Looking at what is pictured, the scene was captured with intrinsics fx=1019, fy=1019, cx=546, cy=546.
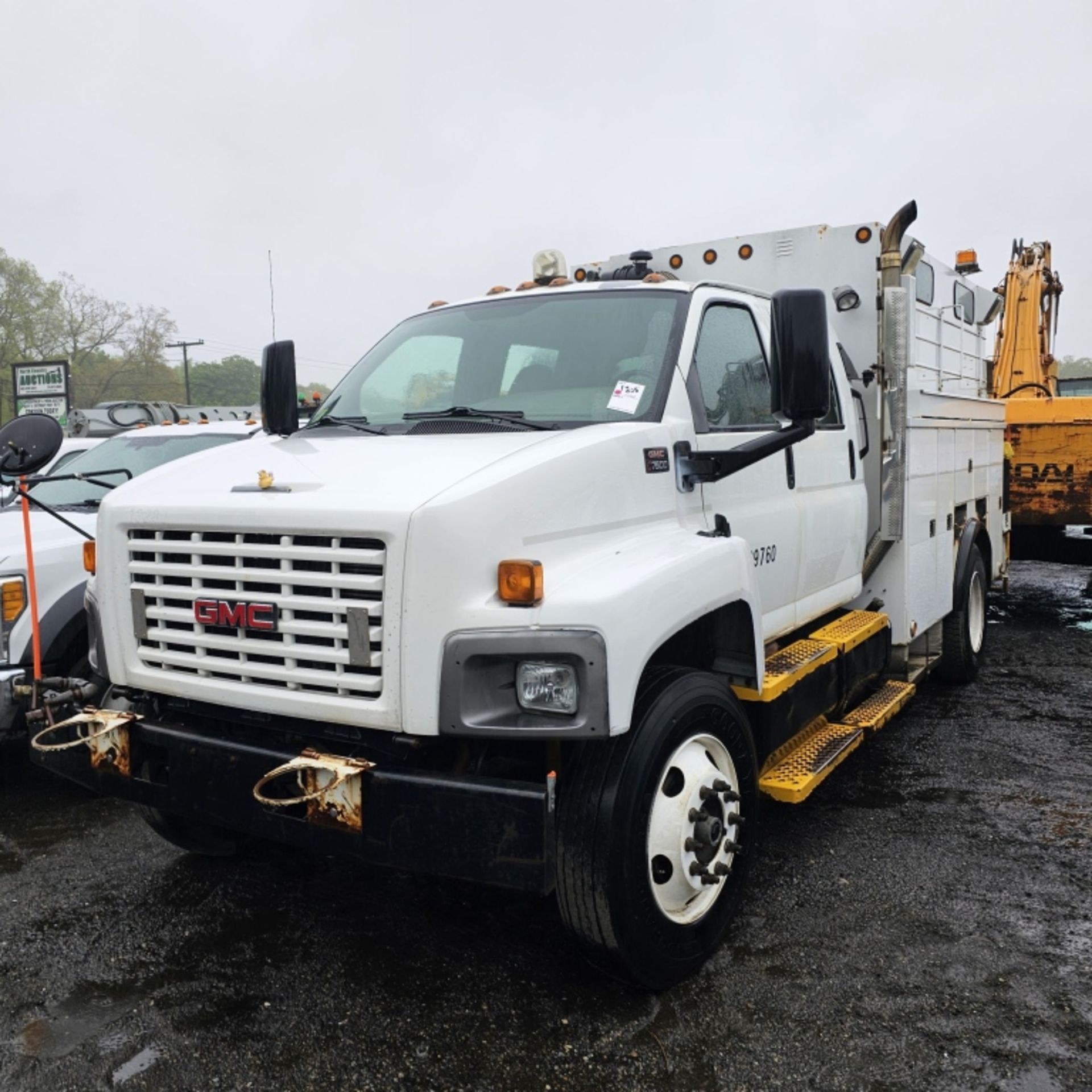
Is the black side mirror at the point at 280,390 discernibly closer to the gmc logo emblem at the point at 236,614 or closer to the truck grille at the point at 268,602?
the truck grille at the point at 268,602

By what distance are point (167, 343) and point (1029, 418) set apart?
5886 cm

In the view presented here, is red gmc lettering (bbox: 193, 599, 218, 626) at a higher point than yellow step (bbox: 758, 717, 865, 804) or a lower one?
higher

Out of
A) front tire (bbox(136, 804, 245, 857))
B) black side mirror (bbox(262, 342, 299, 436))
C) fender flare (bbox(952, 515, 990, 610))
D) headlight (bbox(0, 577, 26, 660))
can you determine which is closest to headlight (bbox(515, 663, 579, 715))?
front tire (bbox(136, 804, 245, 857))

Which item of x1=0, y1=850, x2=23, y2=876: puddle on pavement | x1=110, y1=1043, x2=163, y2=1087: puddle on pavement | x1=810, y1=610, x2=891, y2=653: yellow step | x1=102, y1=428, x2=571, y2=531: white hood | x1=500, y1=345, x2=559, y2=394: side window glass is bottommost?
x1=0, y1=850, x2=23, y2=876: puddle on pavement

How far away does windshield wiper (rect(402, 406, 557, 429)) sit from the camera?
11.4 ft

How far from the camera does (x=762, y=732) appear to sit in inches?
152

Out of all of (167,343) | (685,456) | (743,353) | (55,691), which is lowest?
(55,691)

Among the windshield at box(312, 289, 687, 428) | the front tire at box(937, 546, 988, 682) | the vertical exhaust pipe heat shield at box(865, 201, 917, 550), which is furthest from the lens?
the front tire at box(937, 546, 988, 682)

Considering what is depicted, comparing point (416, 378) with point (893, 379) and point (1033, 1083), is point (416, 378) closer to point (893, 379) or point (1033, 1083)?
point (893, 379)

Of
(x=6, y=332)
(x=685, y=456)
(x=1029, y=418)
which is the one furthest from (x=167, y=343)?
(x=685, y=456)

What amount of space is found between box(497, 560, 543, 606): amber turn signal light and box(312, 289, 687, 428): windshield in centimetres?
85

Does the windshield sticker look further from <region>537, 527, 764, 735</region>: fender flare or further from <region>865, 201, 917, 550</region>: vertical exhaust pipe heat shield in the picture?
<region>865, 201, 917, 550</region>: vertical exhaust pipe heat shield

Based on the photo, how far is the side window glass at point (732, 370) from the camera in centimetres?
383

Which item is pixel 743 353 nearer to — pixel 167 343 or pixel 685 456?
pixel 685 456
